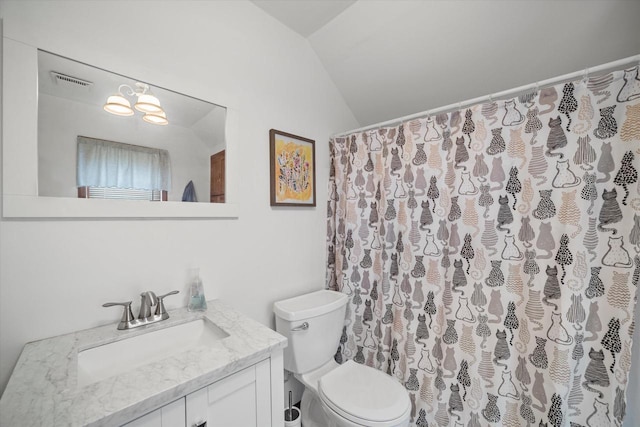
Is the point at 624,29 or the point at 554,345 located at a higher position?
the point at 624,29

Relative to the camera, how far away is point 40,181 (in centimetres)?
86

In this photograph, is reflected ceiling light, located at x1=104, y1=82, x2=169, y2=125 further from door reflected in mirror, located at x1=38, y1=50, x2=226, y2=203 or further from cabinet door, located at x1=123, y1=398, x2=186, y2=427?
cabinet door, located at x1=123, y1=398, x2=186, y2=427

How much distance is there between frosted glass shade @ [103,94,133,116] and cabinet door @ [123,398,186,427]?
1102 mm

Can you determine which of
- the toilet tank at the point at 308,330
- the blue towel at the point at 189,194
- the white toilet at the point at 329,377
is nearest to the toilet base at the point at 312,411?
the white toilet at the point at 329,377

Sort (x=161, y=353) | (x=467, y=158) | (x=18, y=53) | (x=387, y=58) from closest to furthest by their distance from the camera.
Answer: (x=18, y=53), (x=161, y=353), (x=467, y=158), (x=387, y=58)

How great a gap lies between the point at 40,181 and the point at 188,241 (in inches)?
21.4

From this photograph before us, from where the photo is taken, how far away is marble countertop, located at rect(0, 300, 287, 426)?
1.87 feet

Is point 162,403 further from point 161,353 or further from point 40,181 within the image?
point 40,181

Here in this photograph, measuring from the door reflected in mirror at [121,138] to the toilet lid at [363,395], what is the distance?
1.17 meters

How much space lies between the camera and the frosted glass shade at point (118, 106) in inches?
39.5

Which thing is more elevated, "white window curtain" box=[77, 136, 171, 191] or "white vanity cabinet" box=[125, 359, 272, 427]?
"white window curtain" box=[77, 136, 171, 191]

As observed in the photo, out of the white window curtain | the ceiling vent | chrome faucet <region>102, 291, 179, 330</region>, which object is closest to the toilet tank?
chrome faucet <region>102, 291, 179, 330</region>

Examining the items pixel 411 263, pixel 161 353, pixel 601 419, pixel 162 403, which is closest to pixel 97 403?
pixel 162 403

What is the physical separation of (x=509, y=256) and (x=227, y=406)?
1.40 meters
